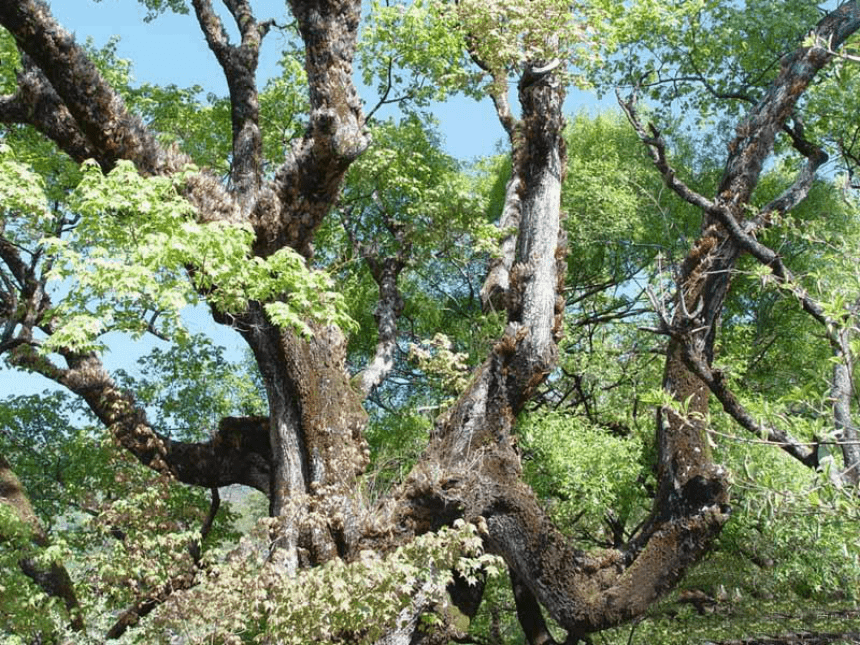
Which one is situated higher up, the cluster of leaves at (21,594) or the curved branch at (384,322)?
the curved branch at (384,322)

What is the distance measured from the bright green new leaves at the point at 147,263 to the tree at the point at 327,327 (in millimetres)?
29

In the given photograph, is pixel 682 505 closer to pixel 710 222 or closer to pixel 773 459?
pixel 773 459

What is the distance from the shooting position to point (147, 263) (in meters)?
7.07

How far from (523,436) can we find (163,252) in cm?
598

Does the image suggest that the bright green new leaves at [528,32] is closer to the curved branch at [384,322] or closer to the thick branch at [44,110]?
the curved branch at [384,322]

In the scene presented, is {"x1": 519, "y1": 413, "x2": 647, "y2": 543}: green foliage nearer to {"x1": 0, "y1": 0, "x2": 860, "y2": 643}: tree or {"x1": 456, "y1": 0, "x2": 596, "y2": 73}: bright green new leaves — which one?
{"x1": 0, "y1": 0, "x2": 860, "y2": 643}: tree

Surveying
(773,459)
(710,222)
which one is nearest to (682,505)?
(773,459)

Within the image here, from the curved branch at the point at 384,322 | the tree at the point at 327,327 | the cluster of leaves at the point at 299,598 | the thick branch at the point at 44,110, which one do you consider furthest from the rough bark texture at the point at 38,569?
the cluster of leaves at the point at 299,598

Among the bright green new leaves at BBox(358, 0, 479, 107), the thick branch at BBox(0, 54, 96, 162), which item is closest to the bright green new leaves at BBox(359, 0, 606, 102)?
the bright green new leaves at BBox(358, 0, 479, 107)

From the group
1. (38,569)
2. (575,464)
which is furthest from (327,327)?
(38,569)

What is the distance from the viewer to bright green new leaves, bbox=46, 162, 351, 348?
673cm

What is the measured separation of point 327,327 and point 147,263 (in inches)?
138

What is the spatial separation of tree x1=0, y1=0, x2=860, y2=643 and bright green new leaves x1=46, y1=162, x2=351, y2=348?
3cm

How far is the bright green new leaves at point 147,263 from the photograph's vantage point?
673cm
